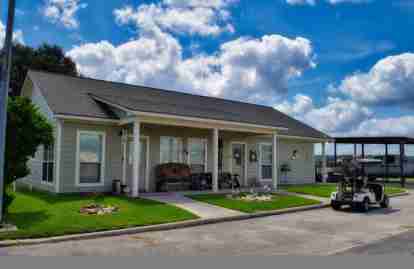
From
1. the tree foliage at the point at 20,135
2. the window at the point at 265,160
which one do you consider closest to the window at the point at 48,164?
the tree foliage at the point at 20,135

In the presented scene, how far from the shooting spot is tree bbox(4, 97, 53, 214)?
9500mm

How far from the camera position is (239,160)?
793 inches

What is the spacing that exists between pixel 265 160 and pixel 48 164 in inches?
464

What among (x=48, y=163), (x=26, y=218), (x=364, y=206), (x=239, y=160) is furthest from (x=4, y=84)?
(x=239, y=160)

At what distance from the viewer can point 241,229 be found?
9523mm

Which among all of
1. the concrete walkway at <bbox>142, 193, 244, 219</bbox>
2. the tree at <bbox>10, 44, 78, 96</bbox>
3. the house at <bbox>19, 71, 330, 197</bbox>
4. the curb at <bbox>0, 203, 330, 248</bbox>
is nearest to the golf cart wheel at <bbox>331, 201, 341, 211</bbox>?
the curb at <bbox>0, 203, 330, 248</bbox>

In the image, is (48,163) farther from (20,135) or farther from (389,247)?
(389,247)

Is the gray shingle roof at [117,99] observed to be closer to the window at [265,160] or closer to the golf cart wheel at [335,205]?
the window at [265,160]

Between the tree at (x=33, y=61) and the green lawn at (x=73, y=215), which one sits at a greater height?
the tree at (x=33, y=61)

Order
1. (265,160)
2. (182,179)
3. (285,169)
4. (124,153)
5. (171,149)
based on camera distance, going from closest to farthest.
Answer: (124,153), (182,179), (171,149), (265,160), (285,169)

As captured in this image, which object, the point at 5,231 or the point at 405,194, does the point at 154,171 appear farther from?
the point at 405,194

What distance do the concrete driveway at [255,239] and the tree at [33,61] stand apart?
2580cm

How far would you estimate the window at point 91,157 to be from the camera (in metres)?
14.5

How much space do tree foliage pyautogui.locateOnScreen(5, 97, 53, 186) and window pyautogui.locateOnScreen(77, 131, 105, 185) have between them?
4513 mm
